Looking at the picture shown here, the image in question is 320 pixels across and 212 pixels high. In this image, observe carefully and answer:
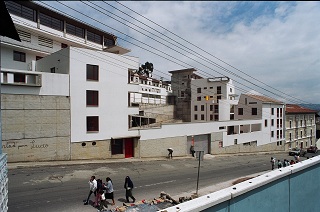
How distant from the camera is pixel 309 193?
4.83m

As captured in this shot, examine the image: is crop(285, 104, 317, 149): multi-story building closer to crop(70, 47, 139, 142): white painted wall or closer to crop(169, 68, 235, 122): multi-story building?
crop(169, 68, 235, 122): multi-story building

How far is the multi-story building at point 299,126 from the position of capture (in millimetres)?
46031

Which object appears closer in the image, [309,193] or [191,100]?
[309,193]

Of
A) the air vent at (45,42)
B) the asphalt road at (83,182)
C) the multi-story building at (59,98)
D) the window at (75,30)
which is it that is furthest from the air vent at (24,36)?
the asphalt road at (83,182)

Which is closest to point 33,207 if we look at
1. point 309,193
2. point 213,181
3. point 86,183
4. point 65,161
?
point 86,183

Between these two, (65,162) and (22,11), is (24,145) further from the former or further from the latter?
(22,11)

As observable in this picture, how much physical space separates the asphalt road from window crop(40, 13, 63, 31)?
19.8 metres

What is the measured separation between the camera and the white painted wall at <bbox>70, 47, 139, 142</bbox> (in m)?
20.5

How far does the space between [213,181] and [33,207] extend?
12306mm

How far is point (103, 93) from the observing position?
22.2 meters

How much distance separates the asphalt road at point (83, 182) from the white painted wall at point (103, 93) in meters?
3.64

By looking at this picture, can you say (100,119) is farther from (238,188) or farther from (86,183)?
(238,188)

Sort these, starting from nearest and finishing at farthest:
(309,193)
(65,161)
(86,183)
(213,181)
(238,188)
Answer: (238,188), (309,193), (86,183), (213,181), (65,161)

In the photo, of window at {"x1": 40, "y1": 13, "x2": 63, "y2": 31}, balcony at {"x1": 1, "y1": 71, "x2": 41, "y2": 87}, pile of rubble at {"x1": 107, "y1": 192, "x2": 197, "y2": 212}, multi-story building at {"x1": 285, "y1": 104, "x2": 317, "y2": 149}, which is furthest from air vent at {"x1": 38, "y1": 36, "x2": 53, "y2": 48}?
multi-story building at {"x1": 285, "y1": 104, "x2": 317, "y2": 149}
